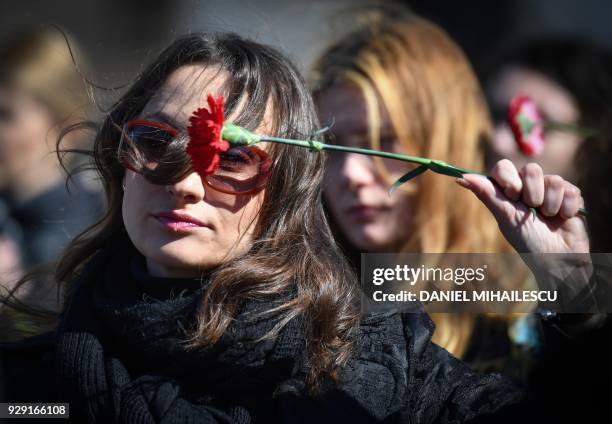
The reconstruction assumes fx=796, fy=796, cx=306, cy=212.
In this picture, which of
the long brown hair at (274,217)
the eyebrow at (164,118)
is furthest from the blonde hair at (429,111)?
the eyebrow at (164,118)

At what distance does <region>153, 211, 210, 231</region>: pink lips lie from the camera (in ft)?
5.37

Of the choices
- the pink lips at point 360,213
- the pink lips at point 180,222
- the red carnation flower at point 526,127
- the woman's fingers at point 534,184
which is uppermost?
the red carnation flower at point 526,127

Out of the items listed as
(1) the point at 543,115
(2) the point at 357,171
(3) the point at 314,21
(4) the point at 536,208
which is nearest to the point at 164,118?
(4) the point at 536,208

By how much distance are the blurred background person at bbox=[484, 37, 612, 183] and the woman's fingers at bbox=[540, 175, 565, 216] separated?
1090 mm

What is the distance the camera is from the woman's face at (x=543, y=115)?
2764 mm

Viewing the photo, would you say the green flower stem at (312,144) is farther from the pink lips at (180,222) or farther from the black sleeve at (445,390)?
the black sleeve at (445,390)

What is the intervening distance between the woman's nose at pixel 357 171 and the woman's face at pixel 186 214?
0.78 m

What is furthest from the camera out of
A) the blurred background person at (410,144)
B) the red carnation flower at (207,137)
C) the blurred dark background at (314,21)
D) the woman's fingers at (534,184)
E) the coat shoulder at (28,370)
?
the blurred background person at (410,144)

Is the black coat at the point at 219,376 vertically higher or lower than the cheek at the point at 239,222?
lower

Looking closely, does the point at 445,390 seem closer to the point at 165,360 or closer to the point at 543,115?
the point at 165,360

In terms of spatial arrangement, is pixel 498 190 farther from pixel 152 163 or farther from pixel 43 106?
pixel 43 106

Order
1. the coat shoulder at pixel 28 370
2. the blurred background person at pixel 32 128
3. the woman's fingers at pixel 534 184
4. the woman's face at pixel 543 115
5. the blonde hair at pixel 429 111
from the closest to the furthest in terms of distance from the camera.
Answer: the woman's fingers at pixel 534 184, the coat shoulder at pixel 28 370, the blonde hair at pixel 429 111, the woman's face at pixel 543 115, the blurred background person at pixel 32 128

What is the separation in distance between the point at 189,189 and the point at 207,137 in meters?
0.15

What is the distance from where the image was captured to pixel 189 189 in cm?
162
